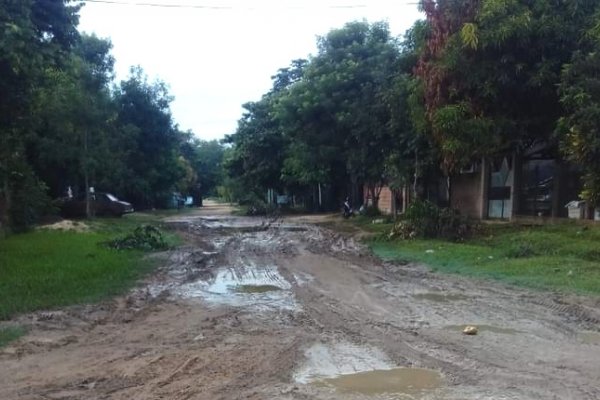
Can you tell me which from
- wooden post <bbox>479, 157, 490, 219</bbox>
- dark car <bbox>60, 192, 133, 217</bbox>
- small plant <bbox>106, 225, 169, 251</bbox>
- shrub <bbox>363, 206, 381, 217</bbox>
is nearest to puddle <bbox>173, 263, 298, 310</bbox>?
small plant <bbox>106, 225, 169, 251</bbox>

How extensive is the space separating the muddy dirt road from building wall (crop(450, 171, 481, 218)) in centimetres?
1283

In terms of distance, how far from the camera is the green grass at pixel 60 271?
30.7 ft

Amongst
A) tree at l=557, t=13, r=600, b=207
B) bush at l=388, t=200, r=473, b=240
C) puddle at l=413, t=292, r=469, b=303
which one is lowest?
puddle at l=413, t=292, r=469, b=303

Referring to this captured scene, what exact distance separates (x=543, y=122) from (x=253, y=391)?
47.5 ft

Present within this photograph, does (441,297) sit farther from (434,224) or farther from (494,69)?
(434,224)

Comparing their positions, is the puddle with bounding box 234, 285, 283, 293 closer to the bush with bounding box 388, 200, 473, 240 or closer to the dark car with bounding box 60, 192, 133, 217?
the bush with bounding box 388, 200, 473, 240

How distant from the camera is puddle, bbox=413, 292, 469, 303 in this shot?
9617 millimetres

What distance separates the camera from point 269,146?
142ft

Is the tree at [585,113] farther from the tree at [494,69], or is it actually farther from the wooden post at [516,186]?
the wooden post at [516,186]

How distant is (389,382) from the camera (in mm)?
5496

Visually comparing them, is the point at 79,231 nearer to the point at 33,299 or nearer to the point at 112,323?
the point at 33,299

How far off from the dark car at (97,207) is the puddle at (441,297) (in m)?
23.6

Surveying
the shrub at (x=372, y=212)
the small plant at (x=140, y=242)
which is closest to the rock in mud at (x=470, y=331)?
the small plant at (x=140, y=242)

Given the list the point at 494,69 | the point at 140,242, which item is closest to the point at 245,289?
the point at 140,242
